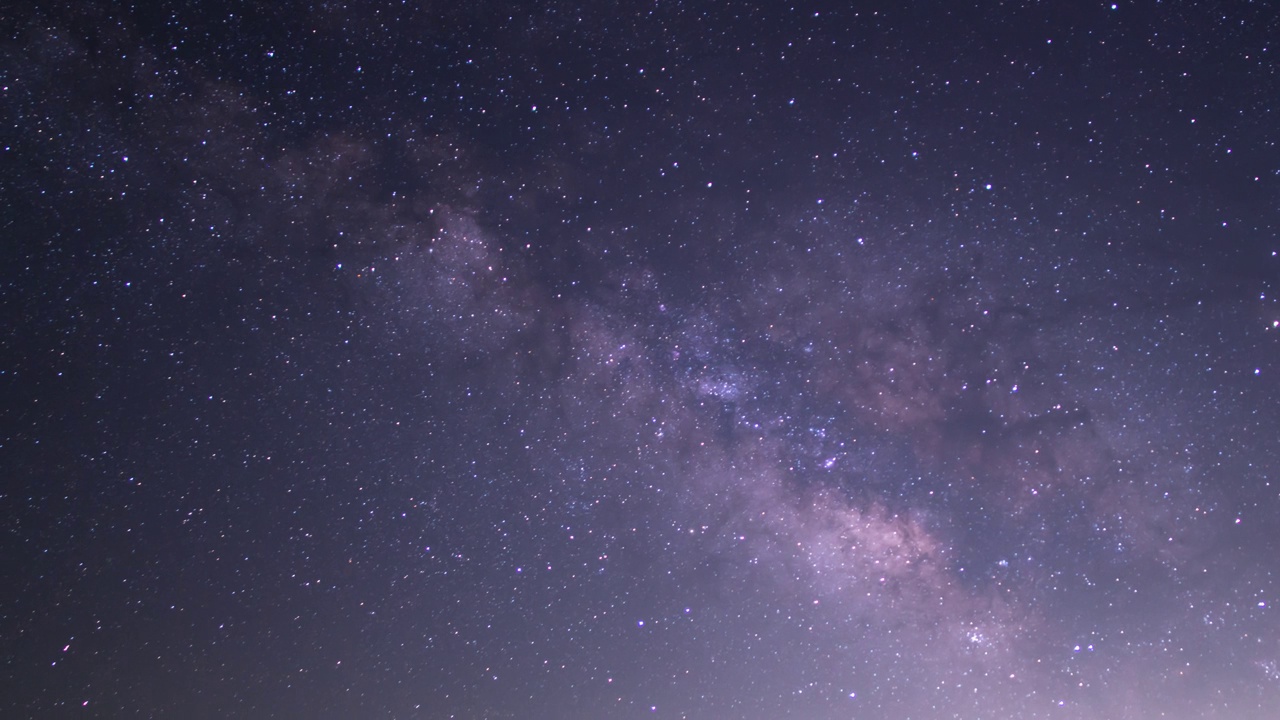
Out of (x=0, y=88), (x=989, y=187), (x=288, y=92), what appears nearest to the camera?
(x=0, y=88)

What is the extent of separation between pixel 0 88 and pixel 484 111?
9.60ft

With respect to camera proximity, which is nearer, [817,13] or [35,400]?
[817,13]

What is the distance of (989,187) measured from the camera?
206 inches

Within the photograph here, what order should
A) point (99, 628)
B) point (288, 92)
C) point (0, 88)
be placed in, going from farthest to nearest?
point (99, 628), point (288, 92), point (0, 88)

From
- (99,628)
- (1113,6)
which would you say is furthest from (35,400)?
(1113,6)

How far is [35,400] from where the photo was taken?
548 cm

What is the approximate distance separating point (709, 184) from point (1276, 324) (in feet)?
14.5

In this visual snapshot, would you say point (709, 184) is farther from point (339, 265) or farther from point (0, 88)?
point (0, 88)

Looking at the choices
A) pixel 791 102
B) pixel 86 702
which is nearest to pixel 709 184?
pixel 791 102

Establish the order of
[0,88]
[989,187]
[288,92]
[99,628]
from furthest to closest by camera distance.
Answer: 1. [99,628]
2. [989,187]
3. [288,92]
4. [0,88]

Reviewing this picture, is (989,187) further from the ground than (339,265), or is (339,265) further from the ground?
(989,187)

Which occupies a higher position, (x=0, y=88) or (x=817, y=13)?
(x=817, y=13)

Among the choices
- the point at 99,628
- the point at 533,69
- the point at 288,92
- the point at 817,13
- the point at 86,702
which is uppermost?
the point at 817,13

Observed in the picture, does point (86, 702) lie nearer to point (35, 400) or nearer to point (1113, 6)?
point (35, 400)
